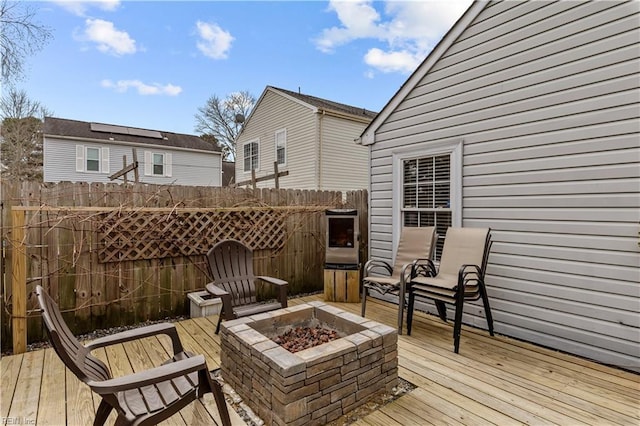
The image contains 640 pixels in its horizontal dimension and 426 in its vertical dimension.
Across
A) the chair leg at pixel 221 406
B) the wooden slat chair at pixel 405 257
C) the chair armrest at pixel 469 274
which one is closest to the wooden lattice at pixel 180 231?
the wooden slat chair at pixel 405 257

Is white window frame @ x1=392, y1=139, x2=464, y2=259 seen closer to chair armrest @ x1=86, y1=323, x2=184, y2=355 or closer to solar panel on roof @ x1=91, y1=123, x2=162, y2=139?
chair armrest @ x1=86, y1=323, x2=184, y2=355

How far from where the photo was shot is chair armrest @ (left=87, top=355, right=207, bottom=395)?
143 cm

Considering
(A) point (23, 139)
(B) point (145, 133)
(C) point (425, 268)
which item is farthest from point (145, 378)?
(A) point (23, 139)

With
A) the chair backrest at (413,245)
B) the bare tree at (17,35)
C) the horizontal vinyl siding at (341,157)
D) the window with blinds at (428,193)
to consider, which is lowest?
the chair backrest at (413,245)

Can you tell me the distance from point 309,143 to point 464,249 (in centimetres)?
713

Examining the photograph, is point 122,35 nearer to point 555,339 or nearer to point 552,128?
point 552,128

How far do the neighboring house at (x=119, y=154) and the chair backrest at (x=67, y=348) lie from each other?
12.3 meters

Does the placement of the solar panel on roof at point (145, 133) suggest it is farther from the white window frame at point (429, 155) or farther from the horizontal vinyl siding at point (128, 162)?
the white window frame at point (429, 155)

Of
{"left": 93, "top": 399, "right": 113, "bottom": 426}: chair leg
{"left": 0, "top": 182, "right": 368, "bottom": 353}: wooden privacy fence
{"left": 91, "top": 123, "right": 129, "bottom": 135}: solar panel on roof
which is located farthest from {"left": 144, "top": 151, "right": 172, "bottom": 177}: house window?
{"left": 93, "top": 399, "right": 113, "bottom": 426}: chair leg

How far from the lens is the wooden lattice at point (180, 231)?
365 cm

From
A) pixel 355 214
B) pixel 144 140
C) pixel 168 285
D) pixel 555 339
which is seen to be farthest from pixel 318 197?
pixel 144 140

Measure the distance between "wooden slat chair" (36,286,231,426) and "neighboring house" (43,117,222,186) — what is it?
12352 millimetres

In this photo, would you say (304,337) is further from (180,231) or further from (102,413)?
(180,231)

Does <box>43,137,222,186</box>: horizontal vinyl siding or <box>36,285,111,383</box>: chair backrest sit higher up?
A: <box>43,137,222,186</box>: horizontal vinyl siding
